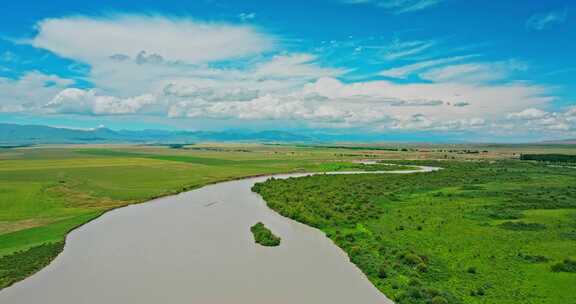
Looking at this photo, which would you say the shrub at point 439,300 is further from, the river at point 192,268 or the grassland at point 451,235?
the river at point 192,268

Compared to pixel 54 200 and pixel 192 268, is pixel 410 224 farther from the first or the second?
pixel 54 200

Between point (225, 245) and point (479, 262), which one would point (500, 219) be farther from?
point (225, 245)

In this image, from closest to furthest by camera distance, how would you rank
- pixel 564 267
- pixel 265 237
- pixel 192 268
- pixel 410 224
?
1. pixel 564 267
2. pixel 192 268
3. pixel 265 237
4. pixel 410 224

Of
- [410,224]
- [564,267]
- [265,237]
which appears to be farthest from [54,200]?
[564,267]

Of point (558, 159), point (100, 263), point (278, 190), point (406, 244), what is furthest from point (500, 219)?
point (558, 159)

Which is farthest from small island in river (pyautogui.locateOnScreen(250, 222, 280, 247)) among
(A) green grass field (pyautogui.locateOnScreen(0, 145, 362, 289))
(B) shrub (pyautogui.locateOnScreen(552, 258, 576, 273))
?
(B) shrub (pyautogui.locateOnScreen(552, 258, 576, 273))

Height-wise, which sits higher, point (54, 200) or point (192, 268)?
point (54, 200)

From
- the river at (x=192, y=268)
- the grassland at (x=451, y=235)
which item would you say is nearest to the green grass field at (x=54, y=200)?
the river at (x=192, y=268)
